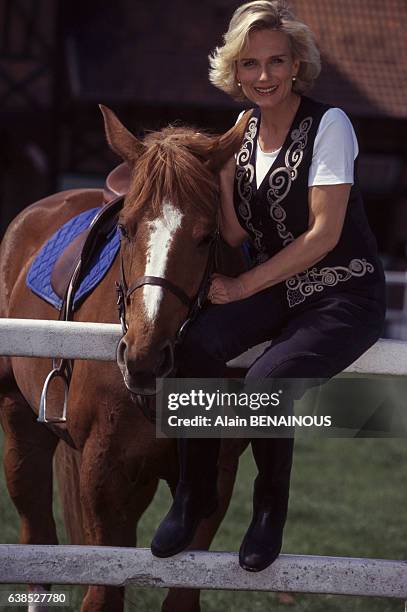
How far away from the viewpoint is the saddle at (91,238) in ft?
13.0

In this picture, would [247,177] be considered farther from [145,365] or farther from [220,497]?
[220,497]

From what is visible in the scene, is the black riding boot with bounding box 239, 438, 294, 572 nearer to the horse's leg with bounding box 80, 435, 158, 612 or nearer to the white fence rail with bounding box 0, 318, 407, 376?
the white fence rail with bounding box 0, 318, 407, 376

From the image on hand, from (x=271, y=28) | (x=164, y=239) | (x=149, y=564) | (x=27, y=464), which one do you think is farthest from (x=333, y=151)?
(x=27, y=464)

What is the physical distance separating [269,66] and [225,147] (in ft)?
0.87

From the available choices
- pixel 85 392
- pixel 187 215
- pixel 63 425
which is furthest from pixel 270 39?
pixel 63 425

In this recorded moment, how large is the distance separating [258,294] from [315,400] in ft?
1.12

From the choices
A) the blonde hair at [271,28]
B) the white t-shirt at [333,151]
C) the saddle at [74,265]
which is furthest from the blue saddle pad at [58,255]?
the white t-shirt at [333,151]

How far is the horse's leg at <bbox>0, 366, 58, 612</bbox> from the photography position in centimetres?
473

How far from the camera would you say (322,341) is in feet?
10.3

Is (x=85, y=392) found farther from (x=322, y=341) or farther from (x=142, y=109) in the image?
(x=142, y=109)

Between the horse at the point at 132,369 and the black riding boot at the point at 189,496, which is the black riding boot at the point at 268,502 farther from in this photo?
the horse at the point at 132,369

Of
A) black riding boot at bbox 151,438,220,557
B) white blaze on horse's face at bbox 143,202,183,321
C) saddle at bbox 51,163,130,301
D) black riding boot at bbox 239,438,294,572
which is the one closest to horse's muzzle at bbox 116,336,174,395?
white blaze on horse's face at bbox 143,202,183,321

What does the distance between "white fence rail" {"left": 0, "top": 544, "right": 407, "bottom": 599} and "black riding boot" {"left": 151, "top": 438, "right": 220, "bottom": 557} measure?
6 centimetres

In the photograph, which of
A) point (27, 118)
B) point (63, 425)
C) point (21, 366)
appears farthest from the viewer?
point (27, 118)
